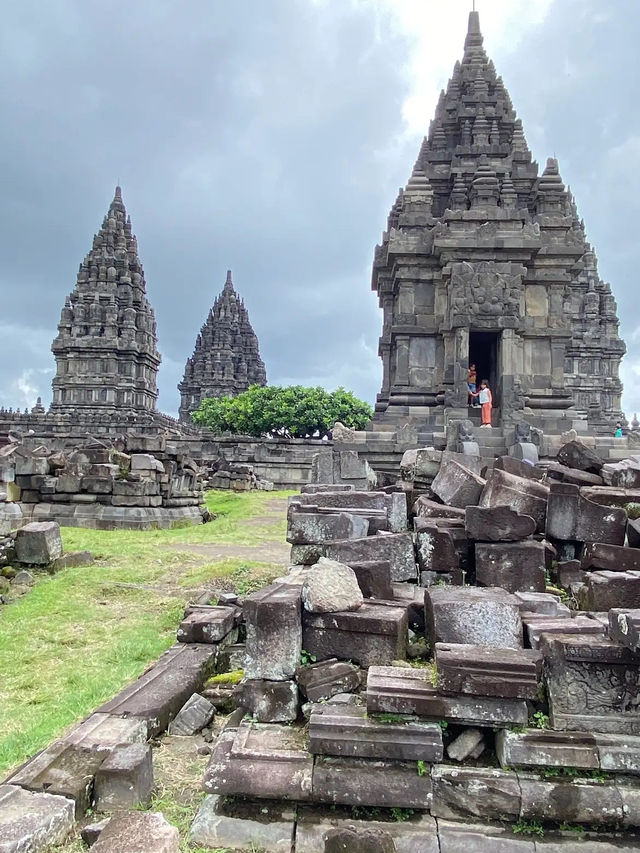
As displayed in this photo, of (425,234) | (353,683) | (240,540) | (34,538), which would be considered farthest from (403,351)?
(353,683)

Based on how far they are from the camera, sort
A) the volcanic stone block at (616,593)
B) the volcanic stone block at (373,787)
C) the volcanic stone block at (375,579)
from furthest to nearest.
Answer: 1. the volcanic stone block at (375,579)
2. the volcanic stone block at (616,593)
3. the volcanic stone block at (373,787)

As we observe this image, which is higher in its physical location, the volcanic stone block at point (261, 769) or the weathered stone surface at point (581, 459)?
the weathered stone surface at point (581, 459)

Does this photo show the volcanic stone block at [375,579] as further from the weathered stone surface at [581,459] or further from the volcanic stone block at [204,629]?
the weathered stone surface at [581,459]

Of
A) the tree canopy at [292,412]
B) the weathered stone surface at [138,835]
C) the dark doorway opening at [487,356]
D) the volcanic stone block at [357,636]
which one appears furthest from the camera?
the tree canopy at [292,412]

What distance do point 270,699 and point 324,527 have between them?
1.78 m

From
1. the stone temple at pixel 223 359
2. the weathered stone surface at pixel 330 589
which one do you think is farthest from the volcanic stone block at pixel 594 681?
the stone temple at pixel 223 359

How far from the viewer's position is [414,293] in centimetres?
1444

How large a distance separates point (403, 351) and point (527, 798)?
1242 cm

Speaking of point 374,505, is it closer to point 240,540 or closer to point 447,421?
point 240,540

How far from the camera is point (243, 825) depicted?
2.31 meters

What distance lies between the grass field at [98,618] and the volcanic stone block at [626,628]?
2.76 m

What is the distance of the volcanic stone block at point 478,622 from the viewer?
2.82 meters

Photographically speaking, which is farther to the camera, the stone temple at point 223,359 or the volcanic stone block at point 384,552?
the stone temple at point 223,359

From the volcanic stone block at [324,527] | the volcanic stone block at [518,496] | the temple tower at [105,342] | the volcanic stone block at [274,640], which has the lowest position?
the volcanic stone block at [274,640]
